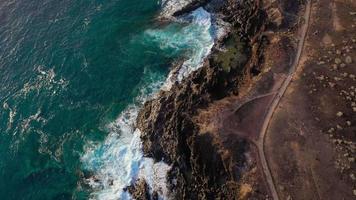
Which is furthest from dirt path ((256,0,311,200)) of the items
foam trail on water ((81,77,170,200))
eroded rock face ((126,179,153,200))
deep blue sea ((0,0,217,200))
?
eroded rock face ((126,179,153,200))

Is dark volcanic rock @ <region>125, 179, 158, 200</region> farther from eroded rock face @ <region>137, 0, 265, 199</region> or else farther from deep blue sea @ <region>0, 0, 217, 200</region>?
eroded rock face @ <region>137, 0, 265, 199</region>

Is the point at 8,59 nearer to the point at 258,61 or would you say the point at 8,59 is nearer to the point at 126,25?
the point at 126,25

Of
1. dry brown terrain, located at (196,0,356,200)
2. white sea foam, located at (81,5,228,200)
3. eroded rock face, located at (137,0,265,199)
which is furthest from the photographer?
white sea foam, located at (81,5,228,200)

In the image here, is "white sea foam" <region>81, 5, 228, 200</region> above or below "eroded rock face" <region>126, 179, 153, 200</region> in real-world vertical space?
above

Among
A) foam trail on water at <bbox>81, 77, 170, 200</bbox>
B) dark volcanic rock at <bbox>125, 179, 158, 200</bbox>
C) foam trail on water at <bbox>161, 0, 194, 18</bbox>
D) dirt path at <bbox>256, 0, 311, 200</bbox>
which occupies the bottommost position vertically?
dark volcanic rock at <bbox>125, 179, 158, 200</bbox>

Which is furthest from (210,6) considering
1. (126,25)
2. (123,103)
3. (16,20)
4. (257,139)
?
(16,20)

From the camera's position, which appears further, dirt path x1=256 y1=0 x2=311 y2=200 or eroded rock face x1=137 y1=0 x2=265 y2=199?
eroded rock face x1=137 y1=0 x2=265 y2=199
